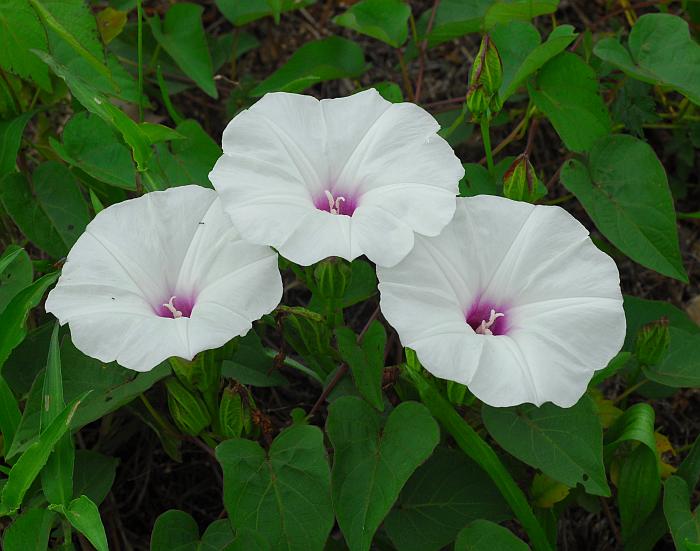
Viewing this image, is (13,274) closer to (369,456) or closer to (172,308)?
(172,308)

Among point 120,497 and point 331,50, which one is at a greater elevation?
point 331,50

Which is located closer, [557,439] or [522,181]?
[557,439]

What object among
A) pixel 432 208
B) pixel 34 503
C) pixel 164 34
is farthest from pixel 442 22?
pixel 34 503

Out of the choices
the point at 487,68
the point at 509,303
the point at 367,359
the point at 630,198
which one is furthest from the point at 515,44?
the point at 367,359

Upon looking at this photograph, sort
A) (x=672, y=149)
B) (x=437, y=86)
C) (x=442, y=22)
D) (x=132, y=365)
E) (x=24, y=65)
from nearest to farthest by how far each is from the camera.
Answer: (x=132, y=365) < (x=24, y=65) < (x=442, y=22) < (x=672, y=149) < (x=437, y=86)

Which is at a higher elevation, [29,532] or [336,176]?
[336,176]

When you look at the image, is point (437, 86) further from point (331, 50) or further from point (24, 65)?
point (24, 65)

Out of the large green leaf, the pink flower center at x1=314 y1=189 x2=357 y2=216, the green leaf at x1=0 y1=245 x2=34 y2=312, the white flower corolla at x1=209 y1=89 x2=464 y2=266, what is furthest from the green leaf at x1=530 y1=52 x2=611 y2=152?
the green leaf at x1=0 y1=245 x2=34 y2=312

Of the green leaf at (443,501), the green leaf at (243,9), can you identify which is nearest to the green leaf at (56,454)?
the green leaf at (443,501)
